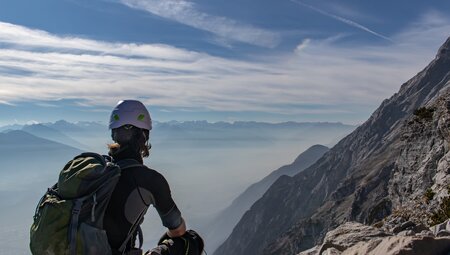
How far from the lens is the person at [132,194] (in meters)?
5.89

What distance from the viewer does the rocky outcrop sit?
696 cm

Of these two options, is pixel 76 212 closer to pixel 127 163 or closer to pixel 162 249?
pixel 127 163

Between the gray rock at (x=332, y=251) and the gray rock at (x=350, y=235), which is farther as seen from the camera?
the gray rock at (x=350, y=235)

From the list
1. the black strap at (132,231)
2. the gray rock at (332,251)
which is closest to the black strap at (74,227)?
the black strap at (132,231)

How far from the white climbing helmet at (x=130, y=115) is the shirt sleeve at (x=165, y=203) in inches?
46.1

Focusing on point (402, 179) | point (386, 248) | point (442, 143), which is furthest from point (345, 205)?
point (386, 248)

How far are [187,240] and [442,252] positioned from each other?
173 inches

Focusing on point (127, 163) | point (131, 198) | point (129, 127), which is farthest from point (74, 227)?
point (129, 127)

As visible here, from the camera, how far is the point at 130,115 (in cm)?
670

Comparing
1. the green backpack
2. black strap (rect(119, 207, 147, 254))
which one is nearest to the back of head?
the green backpack

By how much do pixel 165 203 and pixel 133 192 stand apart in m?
0.52

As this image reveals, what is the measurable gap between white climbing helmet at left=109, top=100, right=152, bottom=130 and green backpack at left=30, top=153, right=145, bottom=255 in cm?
100

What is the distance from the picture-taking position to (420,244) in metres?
6.99

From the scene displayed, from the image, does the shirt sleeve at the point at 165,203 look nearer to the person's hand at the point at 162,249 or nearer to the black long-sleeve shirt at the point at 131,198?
the black long-sleeve shirt at the point at 131,198
